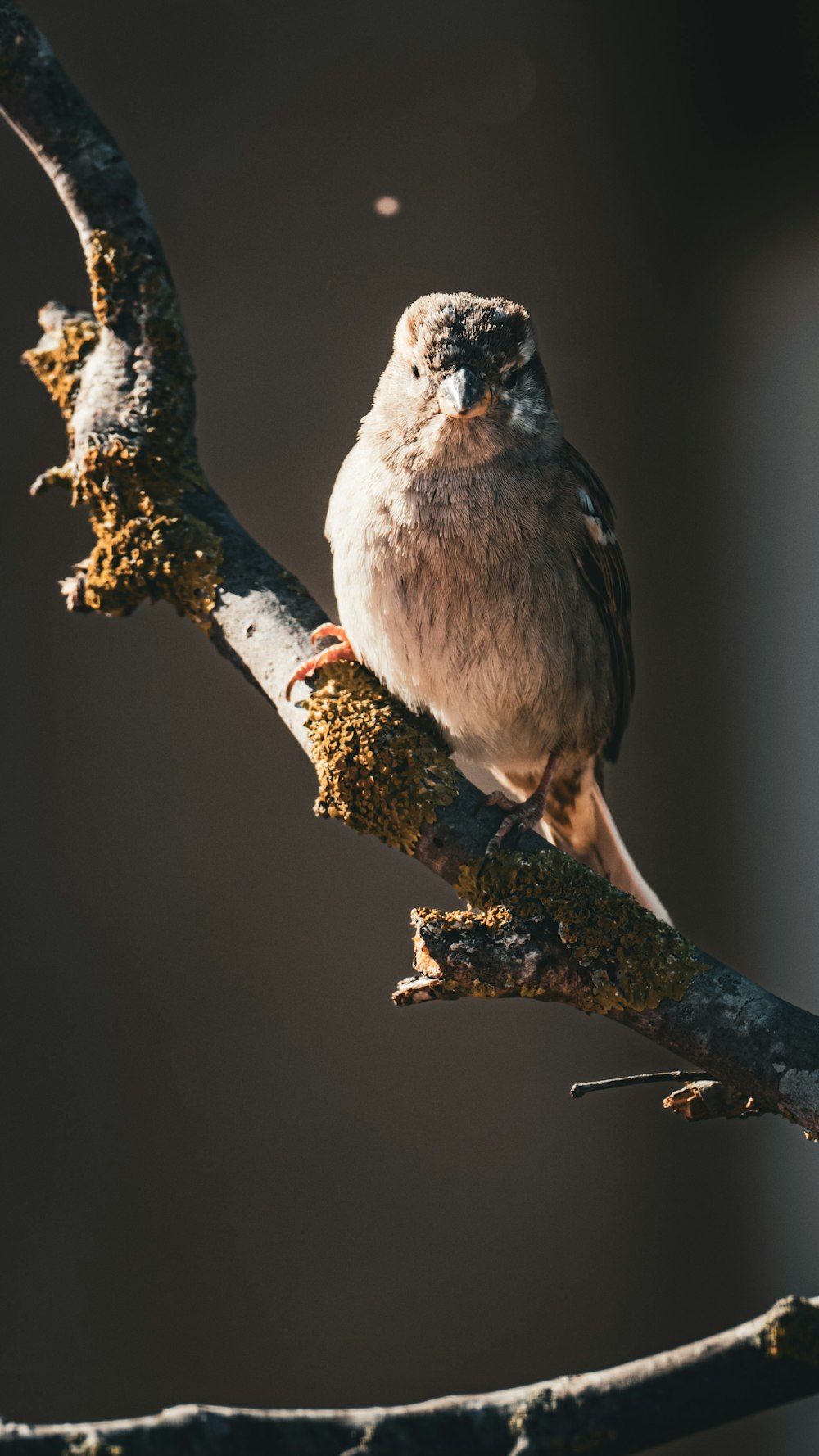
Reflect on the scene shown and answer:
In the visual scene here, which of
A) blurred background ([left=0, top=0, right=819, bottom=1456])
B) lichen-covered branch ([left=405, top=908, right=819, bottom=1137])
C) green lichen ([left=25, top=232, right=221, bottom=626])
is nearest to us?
lichen-covered branch ([left=405, top=908, right=819, bottom=1137])

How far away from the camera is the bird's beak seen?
1.90 meters

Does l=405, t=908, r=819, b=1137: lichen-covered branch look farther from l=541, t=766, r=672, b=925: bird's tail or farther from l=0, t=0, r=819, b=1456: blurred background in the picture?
l=0, t=0, r=819, b=1456: blurred background

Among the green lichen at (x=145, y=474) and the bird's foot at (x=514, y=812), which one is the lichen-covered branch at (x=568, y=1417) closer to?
the bird's foot at (x=514, y=812)

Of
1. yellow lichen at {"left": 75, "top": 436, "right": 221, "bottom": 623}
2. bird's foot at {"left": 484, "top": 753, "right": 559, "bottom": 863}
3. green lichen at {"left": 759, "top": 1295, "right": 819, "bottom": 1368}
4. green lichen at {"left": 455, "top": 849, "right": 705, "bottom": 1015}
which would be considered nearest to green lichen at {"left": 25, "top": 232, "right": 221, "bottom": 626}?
yellow lichen at {"left": 75, "top": 436, "right": 221, "bottom": 623}

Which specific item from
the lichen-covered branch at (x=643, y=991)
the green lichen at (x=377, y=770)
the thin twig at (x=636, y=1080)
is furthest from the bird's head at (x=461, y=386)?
the thin twig at (x=636, y=1080)

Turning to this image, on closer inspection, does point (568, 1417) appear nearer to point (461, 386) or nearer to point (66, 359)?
point (461, 386)

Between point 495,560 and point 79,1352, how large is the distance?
265 cm

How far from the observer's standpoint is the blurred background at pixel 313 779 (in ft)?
10.9

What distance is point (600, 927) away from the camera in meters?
1.54

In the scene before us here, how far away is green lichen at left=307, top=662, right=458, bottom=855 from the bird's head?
499mm

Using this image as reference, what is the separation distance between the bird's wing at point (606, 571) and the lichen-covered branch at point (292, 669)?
46cm

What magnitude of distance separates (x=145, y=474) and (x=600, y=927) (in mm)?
A: 1255

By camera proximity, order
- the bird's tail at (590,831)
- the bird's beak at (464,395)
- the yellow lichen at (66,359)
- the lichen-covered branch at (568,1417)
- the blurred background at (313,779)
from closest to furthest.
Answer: the lichen-covered branch at (568,1417), the bird's beak at (464,395), the yellow lichen at (66,359), the bird's tail at (590,831), the blurred background at (313,779)

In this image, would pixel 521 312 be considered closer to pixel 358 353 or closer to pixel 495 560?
pixel 495 560
